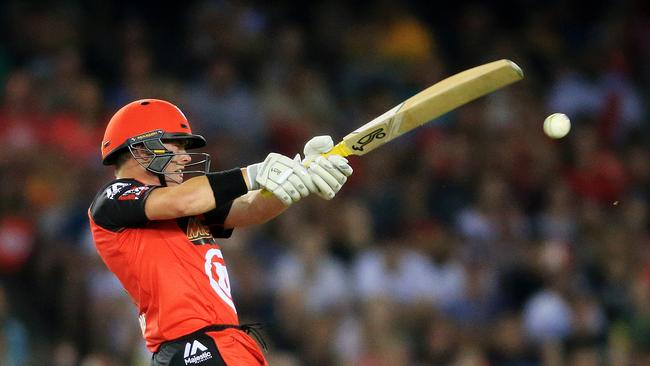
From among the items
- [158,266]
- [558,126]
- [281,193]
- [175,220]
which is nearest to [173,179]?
[175,220]

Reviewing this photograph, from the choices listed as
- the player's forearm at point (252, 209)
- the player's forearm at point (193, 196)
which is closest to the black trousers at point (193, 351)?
the player's forearm at point (193, 196)

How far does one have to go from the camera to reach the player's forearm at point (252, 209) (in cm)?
504

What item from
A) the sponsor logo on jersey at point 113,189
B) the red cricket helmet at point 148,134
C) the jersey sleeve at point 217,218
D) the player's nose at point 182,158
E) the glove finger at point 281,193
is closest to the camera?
the glove finger at point 281,193

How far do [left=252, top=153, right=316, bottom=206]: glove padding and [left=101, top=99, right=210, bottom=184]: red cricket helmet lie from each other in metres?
0.33

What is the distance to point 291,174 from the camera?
457 centimetres

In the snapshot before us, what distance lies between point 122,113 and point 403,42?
22.5 ft

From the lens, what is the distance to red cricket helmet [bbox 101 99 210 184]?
4777 millimetres

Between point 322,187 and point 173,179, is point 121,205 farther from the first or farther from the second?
point 322,187

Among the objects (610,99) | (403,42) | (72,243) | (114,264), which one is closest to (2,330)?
(72,243)

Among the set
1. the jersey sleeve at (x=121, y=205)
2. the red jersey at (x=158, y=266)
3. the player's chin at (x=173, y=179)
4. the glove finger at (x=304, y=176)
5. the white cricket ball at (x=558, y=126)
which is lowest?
the red jersey at (x=158, y=266)

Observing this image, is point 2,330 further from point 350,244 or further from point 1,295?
point 350,244

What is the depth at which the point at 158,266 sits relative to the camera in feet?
15.3

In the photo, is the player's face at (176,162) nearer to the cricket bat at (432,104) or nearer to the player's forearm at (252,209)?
the player's forearm at (252,209)

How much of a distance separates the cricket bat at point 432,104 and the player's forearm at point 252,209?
1.31 ft
